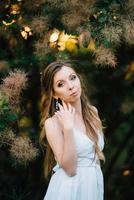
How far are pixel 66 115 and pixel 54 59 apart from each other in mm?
1019

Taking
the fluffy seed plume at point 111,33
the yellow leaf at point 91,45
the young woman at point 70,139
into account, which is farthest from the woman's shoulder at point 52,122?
the yellow leaf at point 91,45

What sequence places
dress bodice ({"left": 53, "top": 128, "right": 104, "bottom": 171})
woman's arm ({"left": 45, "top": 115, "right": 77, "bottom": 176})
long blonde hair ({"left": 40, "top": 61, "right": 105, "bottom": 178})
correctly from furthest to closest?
long blonde hair ({"left": 40, "top": 61, "right": 105, "bottom": 178}), dress bodice ({"left": 53, "top": 128, "right": 104, "bottom": 171}), woman's arm ({"left": 45, "top": 115, "right": 77, "bottom": 176})

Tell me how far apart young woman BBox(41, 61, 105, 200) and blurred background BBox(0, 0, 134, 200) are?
0.34 meters

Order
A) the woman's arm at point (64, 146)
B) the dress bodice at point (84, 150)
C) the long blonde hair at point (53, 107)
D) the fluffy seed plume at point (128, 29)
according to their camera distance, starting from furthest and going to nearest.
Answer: the fluffy seed plume at point (128, 29) < the long blonde hair at point (53, 107) < the dress bodice at point (84, 150) < the woman's arm at point (64, 146)

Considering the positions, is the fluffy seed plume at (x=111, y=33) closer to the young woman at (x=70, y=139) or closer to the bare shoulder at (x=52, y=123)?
the young woman at (x=70, y=139)

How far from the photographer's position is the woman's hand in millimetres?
3037

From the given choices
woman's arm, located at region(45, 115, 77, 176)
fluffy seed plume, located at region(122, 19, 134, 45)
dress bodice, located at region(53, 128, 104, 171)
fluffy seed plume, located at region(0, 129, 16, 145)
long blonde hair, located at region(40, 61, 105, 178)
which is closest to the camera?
woman's arm, located at region(45, 115, 77, 176)

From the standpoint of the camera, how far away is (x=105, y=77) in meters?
4.67

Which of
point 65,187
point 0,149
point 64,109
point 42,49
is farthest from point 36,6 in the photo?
point 65,187

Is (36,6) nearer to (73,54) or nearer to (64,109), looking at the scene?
(73,54)

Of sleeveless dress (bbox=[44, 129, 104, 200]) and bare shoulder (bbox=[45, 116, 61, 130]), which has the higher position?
bare shoulder (bbox=[45, 116, 61, 130])

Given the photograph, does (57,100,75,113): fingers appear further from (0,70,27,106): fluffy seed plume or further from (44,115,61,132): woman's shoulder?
(0,70,27,106): fluffy seed plume

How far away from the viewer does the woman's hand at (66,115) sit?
3037 mm

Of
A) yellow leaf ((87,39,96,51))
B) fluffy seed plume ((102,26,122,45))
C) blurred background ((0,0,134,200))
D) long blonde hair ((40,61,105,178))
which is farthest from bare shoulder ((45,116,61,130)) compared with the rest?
yellow leaf ((87,39,96,51))
